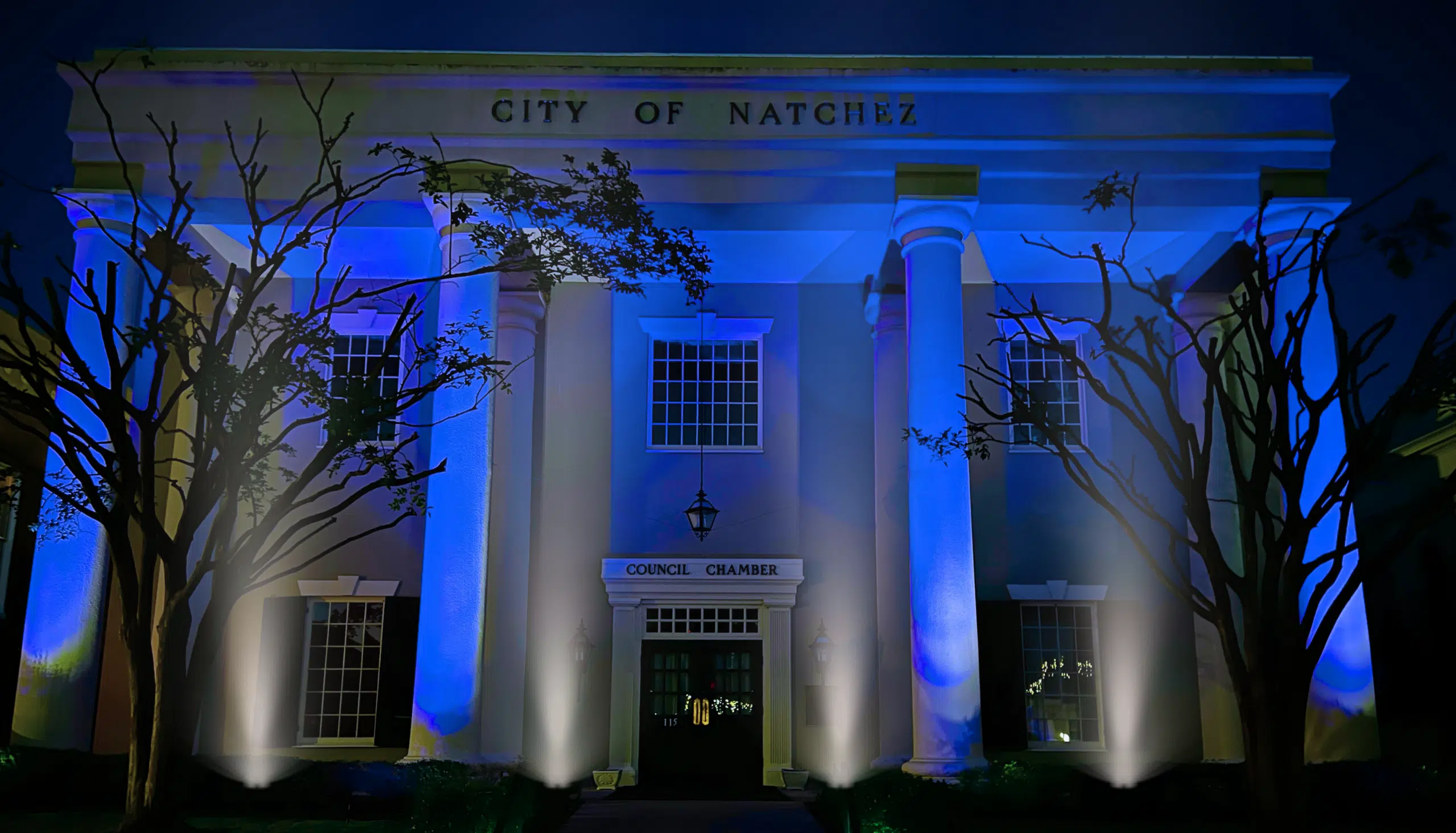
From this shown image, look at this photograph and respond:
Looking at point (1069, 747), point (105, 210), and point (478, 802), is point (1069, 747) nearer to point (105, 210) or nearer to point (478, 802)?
point (478, 802)

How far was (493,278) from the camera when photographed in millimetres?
16672

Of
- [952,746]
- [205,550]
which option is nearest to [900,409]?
[952,746]

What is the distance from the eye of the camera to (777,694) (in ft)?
63.0

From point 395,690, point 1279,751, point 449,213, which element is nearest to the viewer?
point 1279,751

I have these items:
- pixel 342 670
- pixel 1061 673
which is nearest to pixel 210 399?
pixel 342 670

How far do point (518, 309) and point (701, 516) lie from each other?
188 inches

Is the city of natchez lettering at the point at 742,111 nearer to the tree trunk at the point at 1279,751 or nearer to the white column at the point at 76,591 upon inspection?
the white column at the point at 76,591

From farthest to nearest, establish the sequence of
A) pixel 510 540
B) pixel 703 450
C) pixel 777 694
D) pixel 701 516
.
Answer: pixel 703 450
pixel 777 694
pixel 510 540
pixel 701 516

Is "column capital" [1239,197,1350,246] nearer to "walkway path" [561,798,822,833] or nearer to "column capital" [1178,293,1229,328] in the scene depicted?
"column capital" [1178,293,1229,328]

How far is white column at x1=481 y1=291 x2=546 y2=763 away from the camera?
59.6 feet

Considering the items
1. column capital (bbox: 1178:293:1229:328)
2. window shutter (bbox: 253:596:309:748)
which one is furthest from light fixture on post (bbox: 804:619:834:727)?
window shutter (bbox: 253:596:309:748)

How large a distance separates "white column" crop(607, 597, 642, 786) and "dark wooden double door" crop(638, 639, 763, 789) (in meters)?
0.20

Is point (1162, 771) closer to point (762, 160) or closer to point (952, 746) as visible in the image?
point (952, 746)

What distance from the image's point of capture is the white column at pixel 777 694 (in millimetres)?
A: 18922
